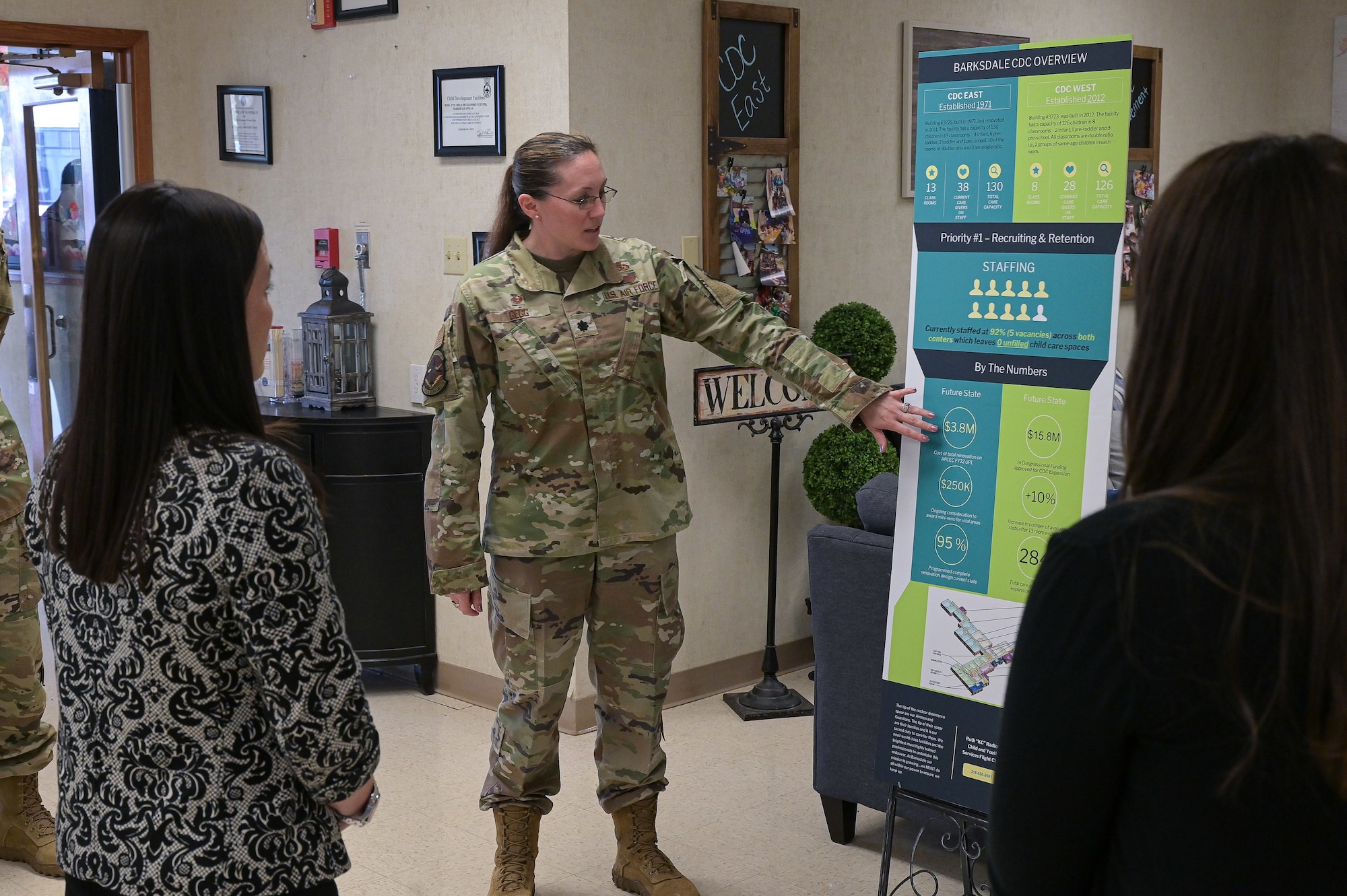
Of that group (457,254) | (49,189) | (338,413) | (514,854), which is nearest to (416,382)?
(338,413)

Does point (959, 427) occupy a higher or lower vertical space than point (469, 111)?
lower

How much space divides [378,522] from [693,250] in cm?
138

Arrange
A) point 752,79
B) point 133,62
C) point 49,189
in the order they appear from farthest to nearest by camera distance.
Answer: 1. point 49,189
2. point 133,62
3. point 752,79

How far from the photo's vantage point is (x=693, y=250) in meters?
4.18

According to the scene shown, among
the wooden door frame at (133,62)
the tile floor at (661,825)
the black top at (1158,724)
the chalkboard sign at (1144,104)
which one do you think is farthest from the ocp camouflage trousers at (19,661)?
the chalkboard sign at (1144,104)

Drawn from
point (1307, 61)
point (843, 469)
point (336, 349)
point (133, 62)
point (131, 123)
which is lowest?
point (843, 469)

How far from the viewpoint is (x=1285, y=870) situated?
3.28 ft

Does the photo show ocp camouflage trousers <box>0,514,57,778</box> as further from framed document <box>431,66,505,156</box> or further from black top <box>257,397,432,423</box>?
framed document <box>431,66,505,156</box>

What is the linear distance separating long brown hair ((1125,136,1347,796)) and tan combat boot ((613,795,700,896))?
84.9 inches

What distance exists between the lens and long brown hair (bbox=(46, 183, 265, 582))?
1349 mm

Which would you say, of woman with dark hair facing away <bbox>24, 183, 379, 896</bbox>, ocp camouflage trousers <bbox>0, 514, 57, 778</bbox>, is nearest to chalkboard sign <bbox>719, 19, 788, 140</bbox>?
ocp camouflage trousers <bbox>0, 514, 57, 778</bbox>

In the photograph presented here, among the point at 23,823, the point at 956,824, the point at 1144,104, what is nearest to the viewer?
the point at 956,824

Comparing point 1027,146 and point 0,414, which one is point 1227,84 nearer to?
point 1027,146

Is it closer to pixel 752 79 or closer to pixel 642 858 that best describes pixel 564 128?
pixel 752 79
